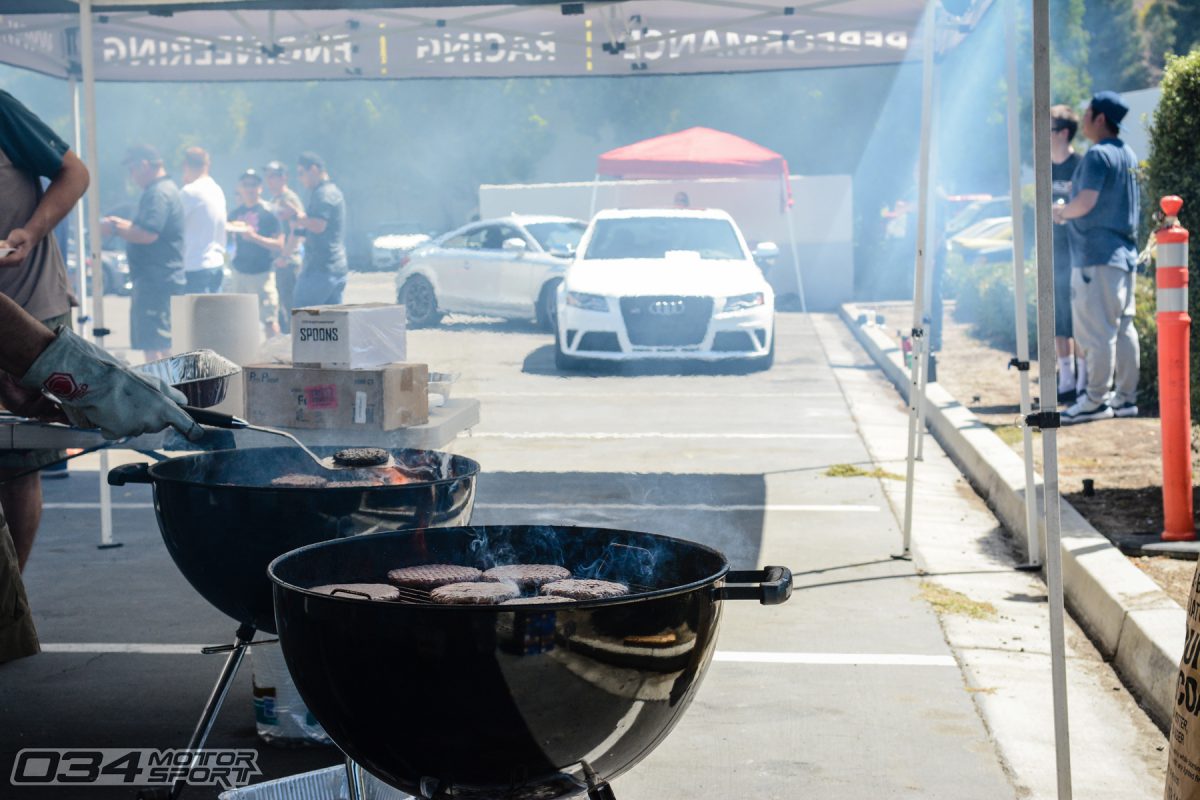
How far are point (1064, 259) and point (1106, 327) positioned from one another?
1233 millimetres

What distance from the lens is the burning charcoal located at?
3.70m

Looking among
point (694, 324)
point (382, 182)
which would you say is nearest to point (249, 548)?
point (694, 324)

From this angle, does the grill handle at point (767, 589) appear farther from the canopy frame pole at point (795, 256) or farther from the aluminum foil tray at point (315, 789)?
the canopy frame pole at point (795, 256)

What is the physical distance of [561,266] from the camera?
18625mm

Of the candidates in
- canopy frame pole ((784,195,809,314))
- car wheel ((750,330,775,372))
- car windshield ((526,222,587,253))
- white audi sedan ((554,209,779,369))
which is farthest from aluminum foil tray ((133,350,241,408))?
canopy frame pole ((784,195,809,314))

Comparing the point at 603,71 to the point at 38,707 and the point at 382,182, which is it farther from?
the point at 382,182

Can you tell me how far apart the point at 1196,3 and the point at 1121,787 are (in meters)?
51.4

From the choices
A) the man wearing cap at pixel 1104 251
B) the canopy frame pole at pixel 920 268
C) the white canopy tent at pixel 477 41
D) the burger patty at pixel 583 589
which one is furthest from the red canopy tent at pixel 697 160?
the burger patty at pixel 583 589

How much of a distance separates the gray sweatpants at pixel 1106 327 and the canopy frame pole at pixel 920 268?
3.17 metres

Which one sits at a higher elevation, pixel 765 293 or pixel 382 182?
pixel 382 182

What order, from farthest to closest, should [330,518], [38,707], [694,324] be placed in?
[694,324]
[38,707]
[330,518]

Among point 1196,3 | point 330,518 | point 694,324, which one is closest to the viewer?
point 330,518
